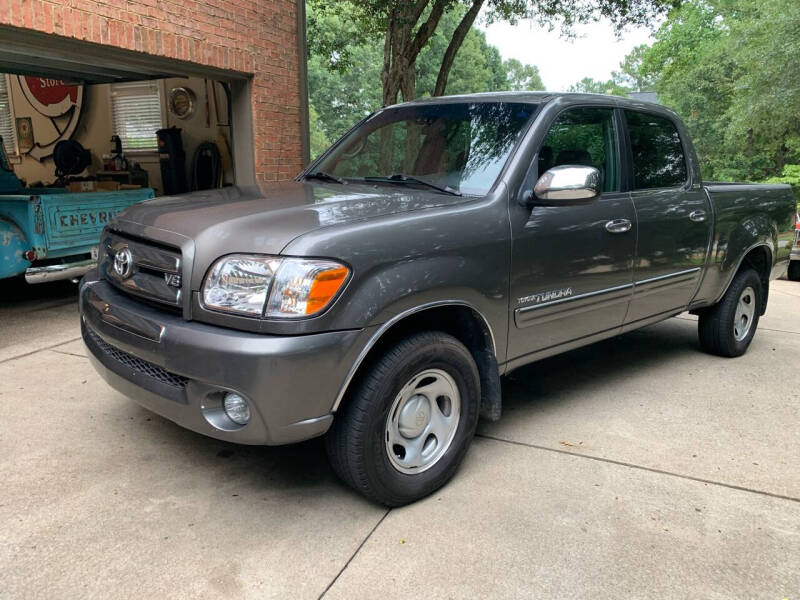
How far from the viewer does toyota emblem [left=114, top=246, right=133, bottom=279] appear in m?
2.93

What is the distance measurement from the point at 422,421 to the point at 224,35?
19.8 ft

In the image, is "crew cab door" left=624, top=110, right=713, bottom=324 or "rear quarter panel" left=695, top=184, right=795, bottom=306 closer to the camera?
"crew cab door" left=624, top=110, right=713, bottom=324

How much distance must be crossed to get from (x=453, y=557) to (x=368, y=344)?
89cm

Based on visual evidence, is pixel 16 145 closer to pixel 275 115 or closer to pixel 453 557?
pixel 275 115

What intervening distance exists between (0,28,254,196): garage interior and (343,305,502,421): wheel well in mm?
7625

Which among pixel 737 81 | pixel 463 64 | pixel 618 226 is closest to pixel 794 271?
pixel 618 226

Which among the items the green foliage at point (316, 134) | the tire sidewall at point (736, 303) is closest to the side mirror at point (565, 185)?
the tire sidewall at point (736, 303)

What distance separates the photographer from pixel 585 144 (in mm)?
3775

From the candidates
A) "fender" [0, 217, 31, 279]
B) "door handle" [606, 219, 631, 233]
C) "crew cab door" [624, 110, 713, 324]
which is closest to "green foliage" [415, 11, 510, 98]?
"fender" [0, 217, 31, 279]

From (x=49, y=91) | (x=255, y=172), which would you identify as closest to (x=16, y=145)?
(x=49, y=91)

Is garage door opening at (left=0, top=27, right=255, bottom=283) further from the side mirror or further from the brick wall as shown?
the side mirror

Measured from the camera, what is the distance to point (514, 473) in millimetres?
3242

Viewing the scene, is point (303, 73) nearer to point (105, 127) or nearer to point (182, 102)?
point (182, 102)

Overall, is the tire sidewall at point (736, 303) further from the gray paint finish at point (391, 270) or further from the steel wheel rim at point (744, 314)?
the gray paint finish at point (391, 270)
